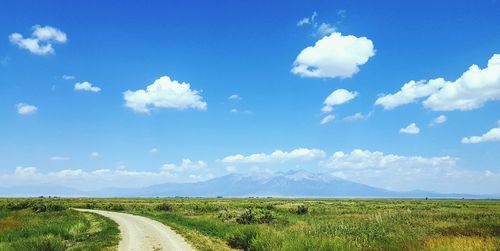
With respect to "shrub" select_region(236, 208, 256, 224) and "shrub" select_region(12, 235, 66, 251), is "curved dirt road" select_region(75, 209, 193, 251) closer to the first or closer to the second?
"shrub" select_region(12, 235, 66, 251)

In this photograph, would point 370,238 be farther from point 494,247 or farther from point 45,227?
point 45,227

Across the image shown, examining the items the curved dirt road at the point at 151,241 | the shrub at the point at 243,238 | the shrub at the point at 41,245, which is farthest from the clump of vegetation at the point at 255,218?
the shrub at the point at 41,245

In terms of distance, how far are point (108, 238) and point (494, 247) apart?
21.7 m

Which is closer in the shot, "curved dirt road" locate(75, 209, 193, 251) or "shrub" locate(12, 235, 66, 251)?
"shrub" locate(12, 235, 66, 251)

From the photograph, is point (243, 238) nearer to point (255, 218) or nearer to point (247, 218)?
point (255, 218)

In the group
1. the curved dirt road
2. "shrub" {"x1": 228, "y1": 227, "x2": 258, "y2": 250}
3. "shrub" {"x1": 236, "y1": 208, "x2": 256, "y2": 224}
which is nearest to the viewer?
the curved dirt road

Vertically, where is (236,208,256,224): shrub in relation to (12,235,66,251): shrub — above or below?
above

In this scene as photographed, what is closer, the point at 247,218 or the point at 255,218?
the point at 255,218

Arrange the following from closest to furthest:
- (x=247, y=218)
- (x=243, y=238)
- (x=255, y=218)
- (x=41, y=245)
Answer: (x=41, y=245)
(x=243, y=238)
(x=255, y=218)
(x=247, y=218)

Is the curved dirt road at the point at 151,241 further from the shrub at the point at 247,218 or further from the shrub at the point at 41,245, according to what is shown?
the shrub at the point at 247,218

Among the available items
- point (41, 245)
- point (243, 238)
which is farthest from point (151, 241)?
point (41, 245)

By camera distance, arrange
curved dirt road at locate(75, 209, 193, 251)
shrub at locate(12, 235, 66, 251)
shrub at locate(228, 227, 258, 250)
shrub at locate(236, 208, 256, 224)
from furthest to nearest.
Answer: shrub at locate(236, 208, 256, 224) < shrub at locate(228, 227, 258, 250) < curved dirt road at locate(75, 209, 193, 251) < shrub at locate(12, 235, 66, 251)

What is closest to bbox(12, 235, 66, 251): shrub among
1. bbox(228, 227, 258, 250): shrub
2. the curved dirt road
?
the curved dirt road

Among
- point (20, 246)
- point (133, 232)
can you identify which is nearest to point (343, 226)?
point (133, 232)
